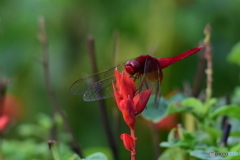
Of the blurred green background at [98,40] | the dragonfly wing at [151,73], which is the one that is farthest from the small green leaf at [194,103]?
the blurred green background at [98,40]

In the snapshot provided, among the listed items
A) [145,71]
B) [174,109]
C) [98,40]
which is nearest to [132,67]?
[145,71]

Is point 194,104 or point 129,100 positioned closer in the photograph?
point 129,100

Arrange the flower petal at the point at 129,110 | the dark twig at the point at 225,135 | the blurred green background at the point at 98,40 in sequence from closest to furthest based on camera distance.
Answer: the flower petal at the point at 129,110 → the dark twig at the point at 225,135 → the blurred green background at the point at 98,40

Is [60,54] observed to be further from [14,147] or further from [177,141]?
[177,141]

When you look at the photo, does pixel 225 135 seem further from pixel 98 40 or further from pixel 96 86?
pixel 98 40

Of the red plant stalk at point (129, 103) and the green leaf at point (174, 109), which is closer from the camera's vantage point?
the red plant stalk at point (129, 103)

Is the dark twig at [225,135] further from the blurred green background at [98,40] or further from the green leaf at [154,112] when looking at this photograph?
the blurred green background at [98,40]

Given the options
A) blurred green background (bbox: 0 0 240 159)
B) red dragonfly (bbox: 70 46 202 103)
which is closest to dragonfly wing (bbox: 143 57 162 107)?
red dragonfly (bbox: 70 46 202 103)

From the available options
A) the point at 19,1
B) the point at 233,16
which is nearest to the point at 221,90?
the point at 233,16
